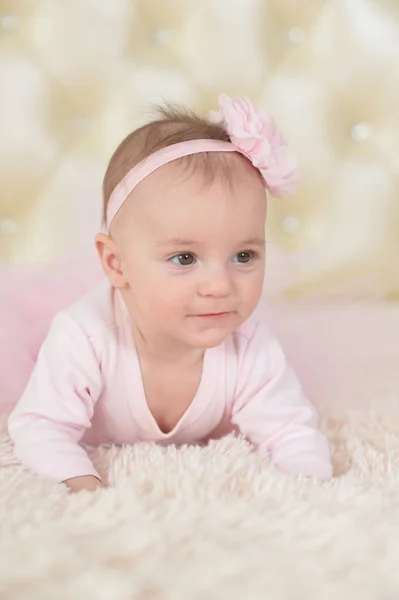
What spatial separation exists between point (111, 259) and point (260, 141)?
27cm

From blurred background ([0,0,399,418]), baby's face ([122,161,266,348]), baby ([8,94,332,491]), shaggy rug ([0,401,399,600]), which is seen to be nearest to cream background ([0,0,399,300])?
blurred background ([0,0,399,418])

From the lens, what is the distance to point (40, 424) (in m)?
1.12

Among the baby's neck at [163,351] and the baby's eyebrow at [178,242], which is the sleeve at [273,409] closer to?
the baby's neck at [163,351]

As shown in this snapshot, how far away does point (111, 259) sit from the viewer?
3.76 ft

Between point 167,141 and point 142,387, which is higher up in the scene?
point 167,141

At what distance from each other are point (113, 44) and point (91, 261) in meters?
0.48

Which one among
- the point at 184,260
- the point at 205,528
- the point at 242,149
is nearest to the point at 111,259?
the point at 184,260

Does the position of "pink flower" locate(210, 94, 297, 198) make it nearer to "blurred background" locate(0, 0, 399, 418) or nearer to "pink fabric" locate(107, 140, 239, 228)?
"pink fabric" locate(107, 140, 239, 228)

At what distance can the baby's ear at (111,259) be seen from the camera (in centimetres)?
113

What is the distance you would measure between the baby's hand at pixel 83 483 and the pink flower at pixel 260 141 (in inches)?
18.0

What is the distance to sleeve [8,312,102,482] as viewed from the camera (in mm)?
1096

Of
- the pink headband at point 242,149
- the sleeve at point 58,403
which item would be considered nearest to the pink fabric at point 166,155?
the pink headband at point 242,149

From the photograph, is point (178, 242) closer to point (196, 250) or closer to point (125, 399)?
point (196, 250)

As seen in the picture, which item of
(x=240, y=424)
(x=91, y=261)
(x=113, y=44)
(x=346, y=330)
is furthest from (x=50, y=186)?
(x=240, y=424)
